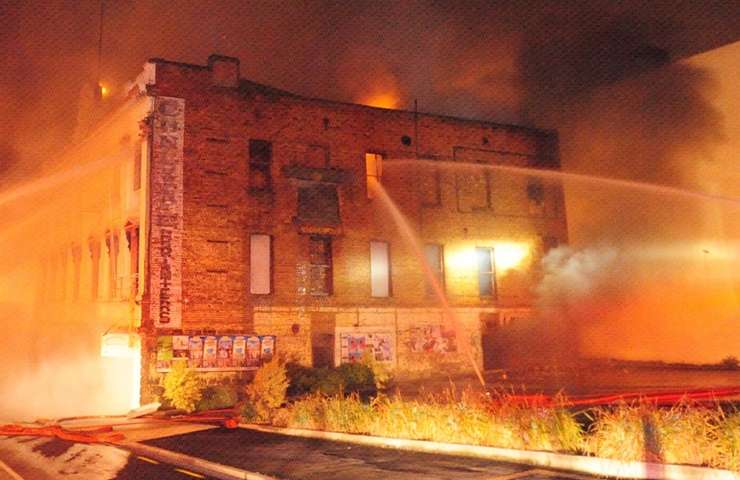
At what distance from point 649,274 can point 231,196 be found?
54.2 feet

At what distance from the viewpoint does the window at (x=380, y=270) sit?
2545 cm

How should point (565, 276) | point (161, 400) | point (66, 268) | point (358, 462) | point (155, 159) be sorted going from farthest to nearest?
1. point (66, 268)
2. point (565, 276)
3. point (155, 159)
4. point (161, 400)
5. point (358, 462)

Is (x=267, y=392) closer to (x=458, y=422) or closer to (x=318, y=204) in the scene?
(x=458, y=422)

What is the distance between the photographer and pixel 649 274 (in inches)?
1018

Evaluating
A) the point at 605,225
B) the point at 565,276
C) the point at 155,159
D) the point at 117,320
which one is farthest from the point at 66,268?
the point at 605,225

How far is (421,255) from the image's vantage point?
86.9ft

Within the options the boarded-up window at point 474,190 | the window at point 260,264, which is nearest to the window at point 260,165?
the window at point 260,264

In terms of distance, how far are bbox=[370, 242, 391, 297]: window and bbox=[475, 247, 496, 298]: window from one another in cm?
432

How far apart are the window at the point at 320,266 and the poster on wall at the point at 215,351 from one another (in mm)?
2626

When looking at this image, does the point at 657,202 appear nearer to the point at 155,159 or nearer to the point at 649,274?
the point at 649,274

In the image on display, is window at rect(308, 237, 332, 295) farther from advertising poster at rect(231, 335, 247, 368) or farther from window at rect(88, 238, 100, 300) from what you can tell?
window at rect(88, 238, 100, 300)

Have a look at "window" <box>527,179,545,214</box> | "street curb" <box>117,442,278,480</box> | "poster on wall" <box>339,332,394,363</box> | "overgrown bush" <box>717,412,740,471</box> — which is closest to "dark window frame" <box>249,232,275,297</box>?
"poster on wall" <box>339,332,394,363</box>

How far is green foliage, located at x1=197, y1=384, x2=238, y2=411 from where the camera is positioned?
18.8m

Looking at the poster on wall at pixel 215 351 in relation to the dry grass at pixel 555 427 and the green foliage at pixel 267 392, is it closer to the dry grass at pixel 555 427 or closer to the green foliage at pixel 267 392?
the green foliage at pixel 267 392
